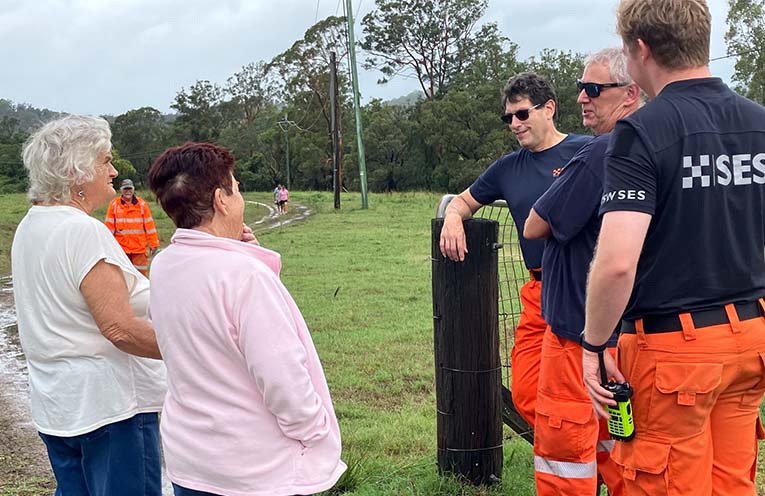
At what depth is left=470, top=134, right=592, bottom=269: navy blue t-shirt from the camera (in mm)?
3720

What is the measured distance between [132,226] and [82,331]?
364 inches

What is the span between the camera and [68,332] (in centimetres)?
290

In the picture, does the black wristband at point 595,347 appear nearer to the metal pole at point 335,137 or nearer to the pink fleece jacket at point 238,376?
the pink fleece jacket at point 238,376

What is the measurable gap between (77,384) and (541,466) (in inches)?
74.4

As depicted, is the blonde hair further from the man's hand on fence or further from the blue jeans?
the blue jeans

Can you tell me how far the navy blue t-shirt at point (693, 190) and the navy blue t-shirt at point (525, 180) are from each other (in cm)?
128

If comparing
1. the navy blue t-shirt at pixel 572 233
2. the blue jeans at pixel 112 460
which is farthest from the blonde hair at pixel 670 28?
the blue jeans at pixel 112 460

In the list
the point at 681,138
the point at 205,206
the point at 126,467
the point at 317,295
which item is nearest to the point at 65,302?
the point at 126,467

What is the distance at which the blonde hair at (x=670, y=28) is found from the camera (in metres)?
2.27

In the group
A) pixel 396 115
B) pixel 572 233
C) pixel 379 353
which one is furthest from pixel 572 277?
pixel 396 115

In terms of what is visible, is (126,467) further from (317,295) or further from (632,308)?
(317,295)

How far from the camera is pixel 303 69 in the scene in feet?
183

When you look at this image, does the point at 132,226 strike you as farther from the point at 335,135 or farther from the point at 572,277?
the point at 335,135

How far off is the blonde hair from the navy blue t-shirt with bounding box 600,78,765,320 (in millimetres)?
81
